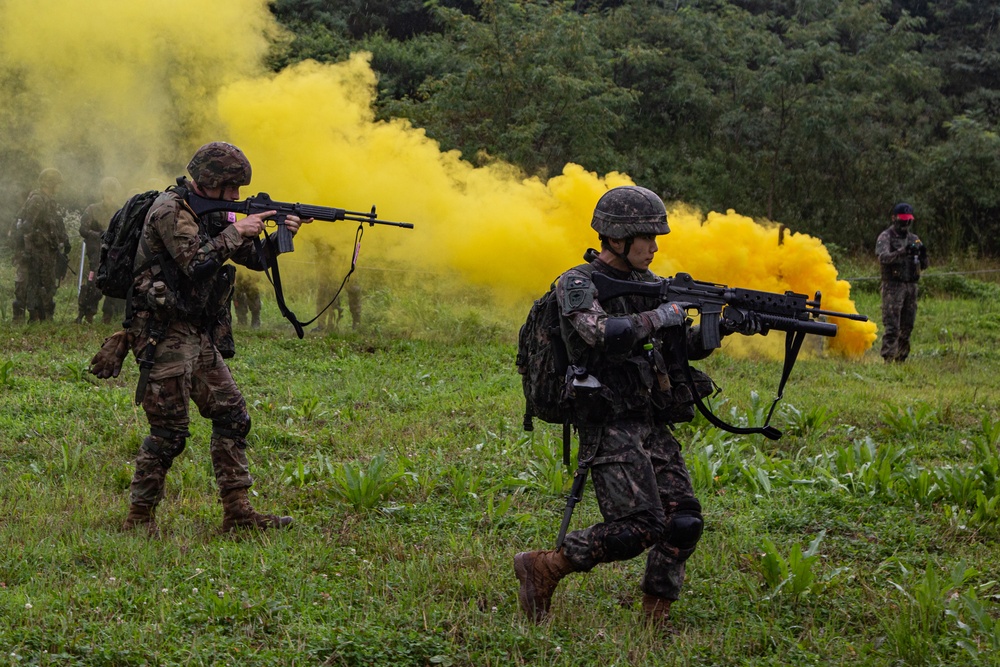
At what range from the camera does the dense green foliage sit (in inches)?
867

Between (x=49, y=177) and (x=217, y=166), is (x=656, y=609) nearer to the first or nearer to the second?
(x=217, y=166)

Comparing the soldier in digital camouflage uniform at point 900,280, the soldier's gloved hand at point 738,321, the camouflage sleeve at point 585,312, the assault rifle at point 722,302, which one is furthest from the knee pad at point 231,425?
the soldier in digital camouflage uniform at point 900,280

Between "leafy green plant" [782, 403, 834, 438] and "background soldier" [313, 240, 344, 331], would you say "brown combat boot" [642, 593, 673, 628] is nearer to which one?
"leafy green plant" [782, 403, 834, 438]

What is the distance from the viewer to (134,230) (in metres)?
6.24

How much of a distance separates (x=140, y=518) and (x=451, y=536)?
1.81 m

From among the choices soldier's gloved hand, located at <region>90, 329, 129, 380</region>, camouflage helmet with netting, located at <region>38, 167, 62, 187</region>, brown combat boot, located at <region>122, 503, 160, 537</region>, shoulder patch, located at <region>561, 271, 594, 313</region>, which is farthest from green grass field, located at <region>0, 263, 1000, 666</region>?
camouflage helmet with netting, located at <region>38, 167, 62, 187</region>

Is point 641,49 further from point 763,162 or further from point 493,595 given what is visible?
point 493,595

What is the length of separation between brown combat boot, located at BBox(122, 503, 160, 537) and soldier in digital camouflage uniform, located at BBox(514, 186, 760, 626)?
7.64ft

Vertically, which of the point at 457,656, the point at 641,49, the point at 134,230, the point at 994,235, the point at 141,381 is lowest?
the point at 457,656

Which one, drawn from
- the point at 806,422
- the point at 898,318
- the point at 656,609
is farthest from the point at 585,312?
the point at 898,318

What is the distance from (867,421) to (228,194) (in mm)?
5983

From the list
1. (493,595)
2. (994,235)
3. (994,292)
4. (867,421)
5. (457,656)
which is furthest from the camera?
(994,235)

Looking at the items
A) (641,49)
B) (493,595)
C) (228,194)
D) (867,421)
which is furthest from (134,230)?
(641,49)

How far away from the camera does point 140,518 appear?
6.31m
